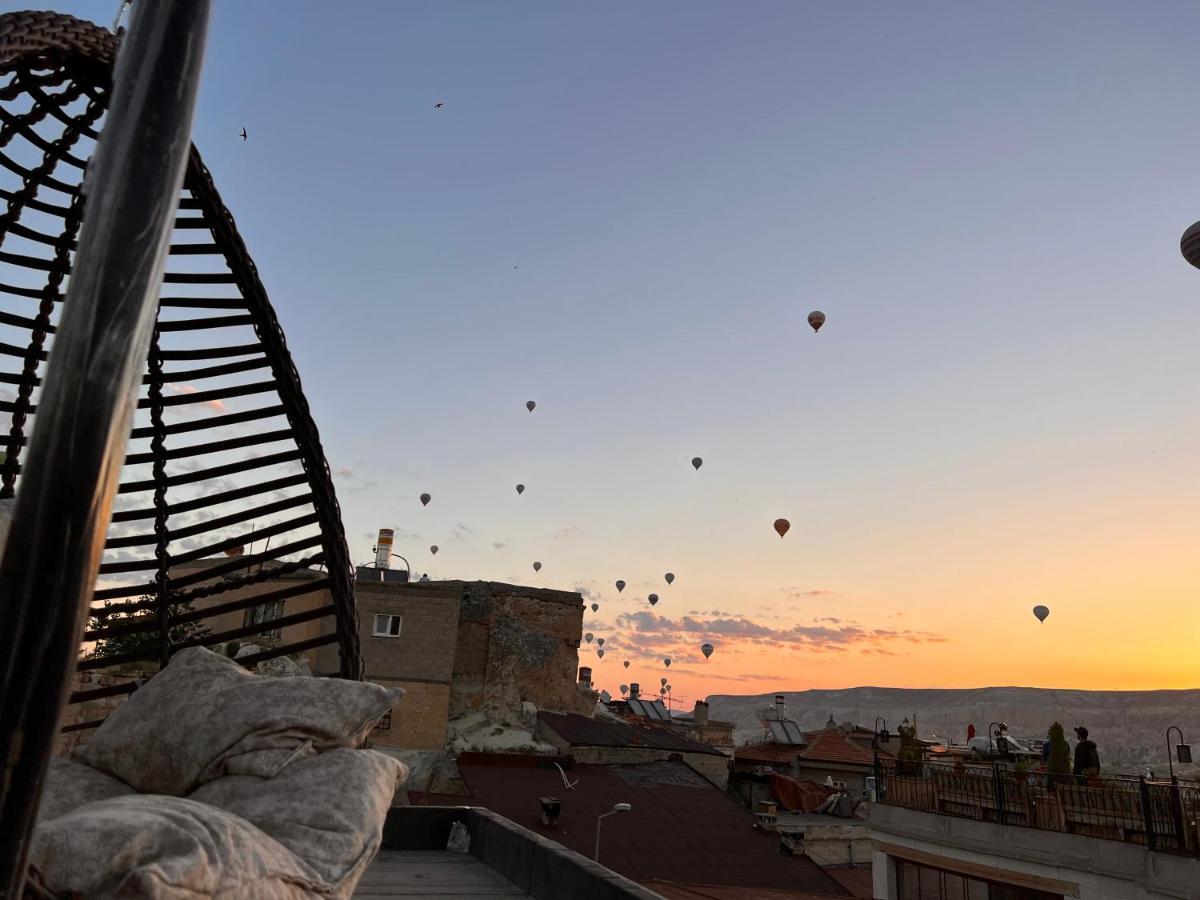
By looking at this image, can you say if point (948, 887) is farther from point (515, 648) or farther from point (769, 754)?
point (769, 754)

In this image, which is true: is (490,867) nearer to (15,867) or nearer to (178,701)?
(178,701)

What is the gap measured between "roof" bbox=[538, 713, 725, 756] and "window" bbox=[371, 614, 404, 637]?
16.7ft

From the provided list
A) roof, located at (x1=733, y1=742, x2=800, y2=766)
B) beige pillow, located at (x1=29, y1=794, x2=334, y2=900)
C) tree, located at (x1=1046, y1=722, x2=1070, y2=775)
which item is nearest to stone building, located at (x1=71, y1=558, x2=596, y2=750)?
roof, located at (x1=733, y1=742, x2=800, y2=766)

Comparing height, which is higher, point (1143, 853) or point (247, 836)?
point (247, 836)

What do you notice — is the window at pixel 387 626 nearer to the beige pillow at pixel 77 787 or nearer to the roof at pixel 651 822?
the roof at pixel 651 822

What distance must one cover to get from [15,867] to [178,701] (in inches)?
90.2

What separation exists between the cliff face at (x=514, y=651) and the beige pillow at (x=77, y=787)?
75.8 feet

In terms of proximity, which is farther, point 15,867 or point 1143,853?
point 1143,853

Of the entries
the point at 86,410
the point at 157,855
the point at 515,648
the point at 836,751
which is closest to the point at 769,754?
the point at 836,751

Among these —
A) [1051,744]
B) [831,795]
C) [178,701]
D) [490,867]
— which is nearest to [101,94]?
[178,701]

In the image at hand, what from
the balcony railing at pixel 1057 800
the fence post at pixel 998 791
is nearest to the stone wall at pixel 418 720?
the balcony railing at pixel 1057 800

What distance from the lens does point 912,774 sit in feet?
53.1

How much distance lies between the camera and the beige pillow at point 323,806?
2.19 metres

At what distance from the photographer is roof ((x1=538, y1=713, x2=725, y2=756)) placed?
23734 mm
